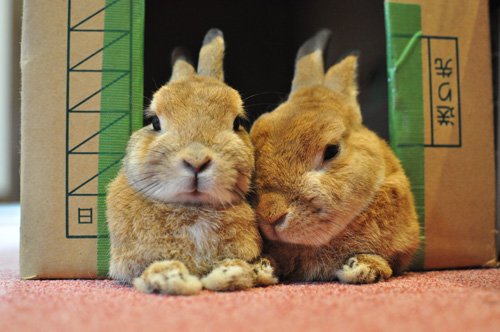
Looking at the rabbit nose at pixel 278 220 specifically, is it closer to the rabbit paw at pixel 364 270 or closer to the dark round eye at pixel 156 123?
the rabbit paw at pixel 364 270

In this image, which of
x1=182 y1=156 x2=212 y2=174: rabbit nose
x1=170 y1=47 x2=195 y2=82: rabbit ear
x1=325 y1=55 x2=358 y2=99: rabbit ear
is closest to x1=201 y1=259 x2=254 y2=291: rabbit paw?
x1=182 y1=156 x2=212 y2=174: rabbit nose

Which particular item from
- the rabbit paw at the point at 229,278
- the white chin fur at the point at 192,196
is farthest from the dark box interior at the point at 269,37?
the rabbit paw at the point at 229,278

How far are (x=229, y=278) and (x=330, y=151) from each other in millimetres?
526

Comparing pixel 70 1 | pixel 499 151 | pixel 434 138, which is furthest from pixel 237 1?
pixel 499 151

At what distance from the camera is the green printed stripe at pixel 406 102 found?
191 centimetres

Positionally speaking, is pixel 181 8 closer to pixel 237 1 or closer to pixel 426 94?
pixel 237 1

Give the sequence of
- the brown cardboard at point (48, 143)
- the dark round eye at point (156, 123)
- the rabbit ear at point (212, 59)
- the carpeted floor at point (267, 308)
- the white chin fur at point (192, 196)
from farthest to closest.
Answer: the rabbit ear at point (212, 59) < the brown cardboard at point (48, 143) < the dark round eye at point (156, 123) < the white chin fur at point (192, 196) < the carpeted floor at point (267, 308)

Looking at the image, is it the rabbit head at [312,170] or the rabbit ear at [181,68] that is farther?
the rabbit ear at [181,68]

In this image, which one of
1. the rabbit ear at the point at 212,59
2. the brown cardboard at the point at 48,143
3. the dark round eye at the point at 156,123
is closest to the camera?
the dark round eye at the point at 156,123

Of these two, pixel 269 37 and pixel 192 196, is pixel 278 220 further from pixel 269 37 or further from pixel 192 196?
pixel 269 37

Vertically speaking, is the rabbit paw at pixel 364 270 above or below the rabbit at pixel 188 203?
below

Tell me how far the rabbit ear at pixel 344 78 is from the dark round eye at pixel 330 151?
15.6 inches

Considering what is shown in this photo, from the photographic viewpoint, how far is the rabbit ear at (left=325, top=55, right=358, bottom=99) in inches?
78.3

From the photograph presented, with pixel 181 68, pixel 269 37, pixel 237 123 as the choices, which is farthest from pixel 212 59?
pixel 269 37
